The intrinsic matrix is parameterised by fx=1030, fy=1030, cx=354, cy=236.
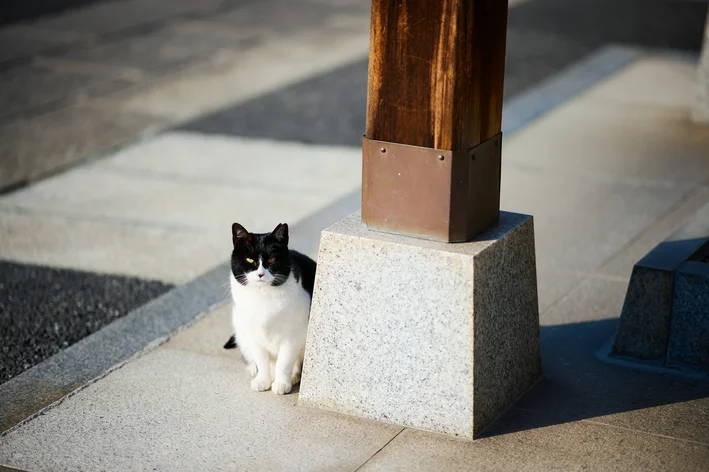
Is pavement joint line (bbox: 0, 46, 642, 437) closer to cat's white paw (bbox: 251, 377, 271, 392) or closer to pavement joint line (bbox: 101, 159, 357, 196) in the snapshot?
pavement joint line (bbox: 101, 159, 357, 196)

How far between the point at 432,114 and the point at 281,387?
155 cm

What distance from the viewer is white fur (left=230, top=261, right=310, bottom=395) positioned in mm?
4875

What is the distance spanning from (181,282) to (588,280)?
260cm

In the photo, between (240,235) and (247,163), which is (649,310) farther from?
(247,163)

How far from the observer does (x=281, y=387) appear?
196 inches

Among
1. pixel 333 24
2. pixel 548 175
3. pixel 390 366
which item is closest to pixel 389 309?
pixel 390 366

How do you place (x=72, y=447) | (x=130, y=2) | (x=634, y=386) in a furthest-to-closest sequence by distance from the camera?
Answer: (x=130, y=2) < (x=634, y=386) < (x=72, y=447)

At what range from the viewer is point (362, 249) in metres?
4.60

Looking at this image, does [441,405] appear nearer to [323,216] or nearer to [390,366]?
[390,366]

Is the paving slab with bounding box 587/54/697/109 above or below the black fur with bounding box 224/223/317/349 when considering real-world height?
below

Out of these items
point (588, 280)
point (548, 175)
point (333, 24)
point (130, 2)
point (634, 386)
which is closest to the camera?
point (634, 386)

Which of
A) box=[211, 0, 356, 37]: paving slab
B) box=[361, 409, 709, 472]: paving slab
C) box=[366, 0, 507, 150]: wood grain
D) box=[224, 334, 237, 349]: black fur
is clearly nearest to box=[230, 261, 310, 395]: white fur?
box=[224, 334, 237, 349]: black fur

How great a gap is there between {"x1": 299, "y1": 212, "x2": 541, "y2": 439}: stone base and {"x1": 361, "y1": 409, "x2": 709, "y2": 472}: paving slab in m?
0.10

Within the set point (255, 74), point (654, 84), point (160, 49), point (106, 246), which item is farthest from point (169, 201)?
point (654, 84)
